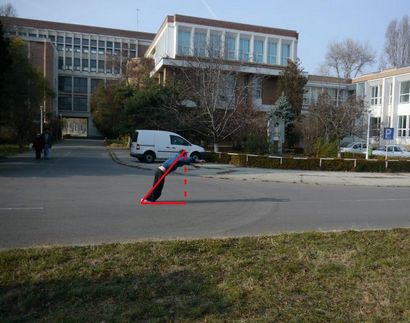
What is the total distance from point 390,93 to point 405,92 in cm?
184

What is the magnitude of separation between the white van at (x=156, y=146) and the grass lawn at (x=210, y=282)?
19084 mm

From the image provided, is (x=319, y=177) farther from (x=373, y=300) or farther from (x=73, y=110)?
(x=73, y=110)

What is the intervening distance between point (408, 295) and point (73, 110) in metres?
99.2

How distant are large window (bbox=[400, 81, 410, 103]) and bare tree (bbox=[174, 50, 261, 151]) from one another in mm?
23235

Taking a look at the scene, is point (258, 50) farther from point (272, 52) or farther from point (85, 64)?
point (85, 64)

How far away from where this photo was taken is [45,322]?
3.55 metres

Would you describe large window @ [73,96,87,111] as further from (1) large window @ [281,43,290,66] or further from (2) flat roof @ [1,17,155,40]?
(1) large window @ [281,43,290,66]

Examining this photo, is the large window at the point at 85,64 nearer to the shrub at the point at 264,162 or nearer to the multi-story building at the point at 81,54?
the multi-story building at the point at 81,54

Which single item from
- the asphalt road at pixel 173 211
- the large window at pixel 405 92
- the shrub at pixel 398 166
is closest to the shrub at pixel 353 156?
the shrub at pixel 398 166

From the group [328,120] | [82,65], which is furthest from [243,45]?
[82,65]

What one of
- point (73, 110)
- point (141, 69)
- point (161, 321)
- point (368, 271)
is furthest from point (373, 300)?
point (73, 110)

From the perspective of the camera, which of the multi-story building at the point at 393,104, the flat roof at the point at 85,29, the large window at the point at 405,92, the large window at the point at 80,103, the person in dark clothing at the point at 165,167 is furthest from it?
the large window at the point at 80,103

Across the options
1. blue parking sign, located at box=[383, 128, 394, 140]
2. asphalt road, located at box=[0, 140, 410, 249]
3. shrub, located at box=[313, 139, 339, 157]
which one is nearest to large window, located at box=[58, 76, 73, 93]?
shrub, located at box=[313, 139, 339, 157]

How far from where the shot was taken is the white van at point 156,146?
24859 millimetres
